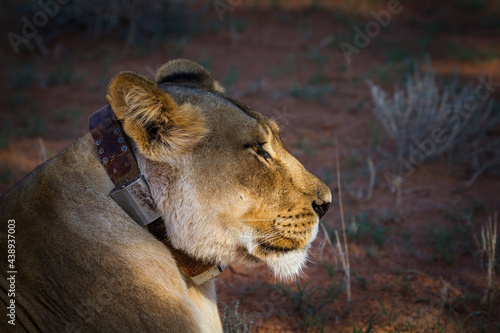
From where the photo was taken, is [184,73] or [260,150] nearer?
[260,150]

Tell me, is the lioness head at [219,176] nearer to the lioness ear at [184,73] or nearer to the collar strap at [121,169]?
the collar strap at [121,169]

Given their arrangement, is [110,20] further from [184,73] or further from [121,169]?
[121,169]

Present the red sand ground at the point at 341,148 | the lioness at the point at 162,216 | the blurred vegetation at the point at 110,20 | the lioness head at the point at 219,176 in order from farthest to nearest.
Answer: the blurred vegetation at the point at 110,20, the red sand ground at the point at 341,148, the lioness head at the point at 219,176, the lioness at the point at 162,216

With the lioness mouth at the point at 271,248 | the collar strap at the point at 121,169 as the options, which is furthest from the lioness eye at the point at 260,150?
the collar strap at the point at 121,169

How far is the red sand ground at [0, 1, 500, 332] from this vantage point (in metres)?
3.52

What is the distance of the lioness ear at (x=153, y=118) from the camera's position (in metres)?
2.15

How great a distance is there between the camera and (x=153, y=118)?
2.24m

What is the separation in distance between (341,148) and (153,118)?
4149 millimetres

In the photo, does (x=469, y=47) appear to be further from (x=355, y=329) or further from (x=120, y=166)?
(x=120, y=166)

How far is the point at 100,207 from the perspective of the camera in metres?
2.24

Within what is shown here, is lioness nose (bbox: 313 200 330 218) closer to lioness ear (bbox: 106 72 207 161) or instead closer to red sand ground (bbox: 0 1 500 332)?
lioness ear (bbox: 106 72 207 161)

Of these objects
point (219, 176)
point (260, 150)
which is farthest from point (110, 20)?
point (219, 176)

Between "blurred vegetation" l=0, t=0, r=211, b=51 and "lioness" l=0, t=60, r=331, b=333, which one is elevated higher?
"blurred vegetation" l=0, t=0, r=211, b=51

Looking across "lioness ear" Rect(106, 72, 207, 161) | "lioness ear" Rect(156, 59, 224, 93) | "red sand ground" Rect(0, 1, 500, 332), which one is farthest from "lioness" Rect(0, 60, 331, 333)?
"red sand ground" Rect(0, 1, 500, 332)
